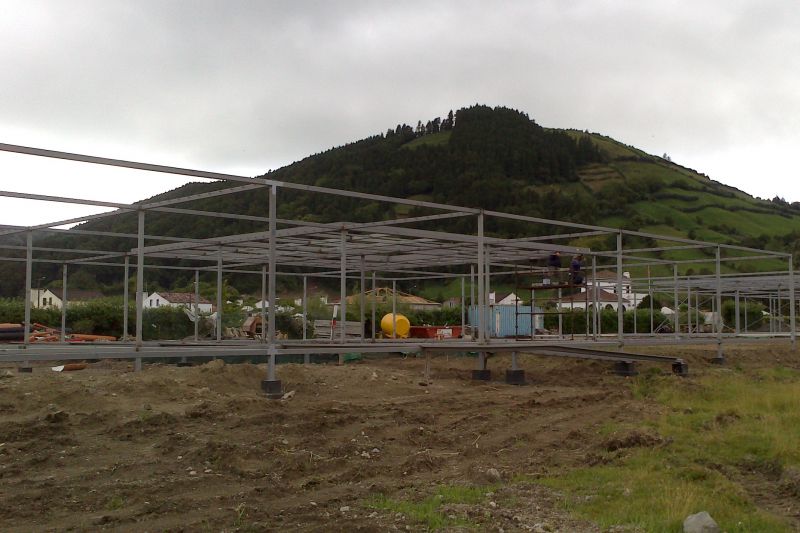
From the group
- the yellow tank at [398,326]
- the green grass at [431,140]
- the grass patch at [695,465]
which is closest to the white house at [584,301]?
the grass patch at [695,465]

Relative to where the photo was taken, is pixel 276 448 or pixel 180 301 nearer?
pixel 276 448

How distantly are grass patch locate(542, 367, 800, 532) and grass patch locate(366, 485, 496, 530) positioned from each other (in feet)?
2.89

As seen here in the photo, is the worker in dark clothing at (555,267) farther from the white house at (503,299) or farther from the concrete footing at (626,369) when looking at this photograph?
the white house at (503,299)

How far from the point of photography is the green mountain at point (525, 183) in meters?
97.6

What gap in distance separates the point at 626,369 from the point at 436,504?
1219 cm

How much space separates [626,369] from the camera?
1844cm

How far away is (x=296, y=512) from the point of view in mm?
6949

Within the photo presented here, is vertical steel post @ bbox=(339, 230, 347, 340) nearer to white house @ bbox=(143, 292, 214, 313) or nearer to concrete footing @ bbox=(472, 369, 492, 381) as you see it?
concrete footing @ bbox=(472, 369, 492, 381)

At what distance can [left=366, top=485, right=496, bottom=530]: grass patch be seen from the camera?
6.73 m

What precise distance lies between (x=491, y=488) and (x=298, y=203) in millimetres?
64157

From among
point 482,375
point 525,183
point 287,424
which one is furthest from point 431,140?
point 287,424

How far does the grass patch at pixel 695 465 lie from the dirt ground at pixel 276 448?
0.42m

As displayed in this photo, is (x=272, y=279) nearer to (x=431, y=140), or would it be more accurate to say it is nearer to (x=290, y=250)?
(x=290, y=250)

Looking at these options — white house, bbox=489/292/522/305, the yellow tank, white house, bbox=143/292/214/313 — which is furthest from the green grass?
the yellow tank
